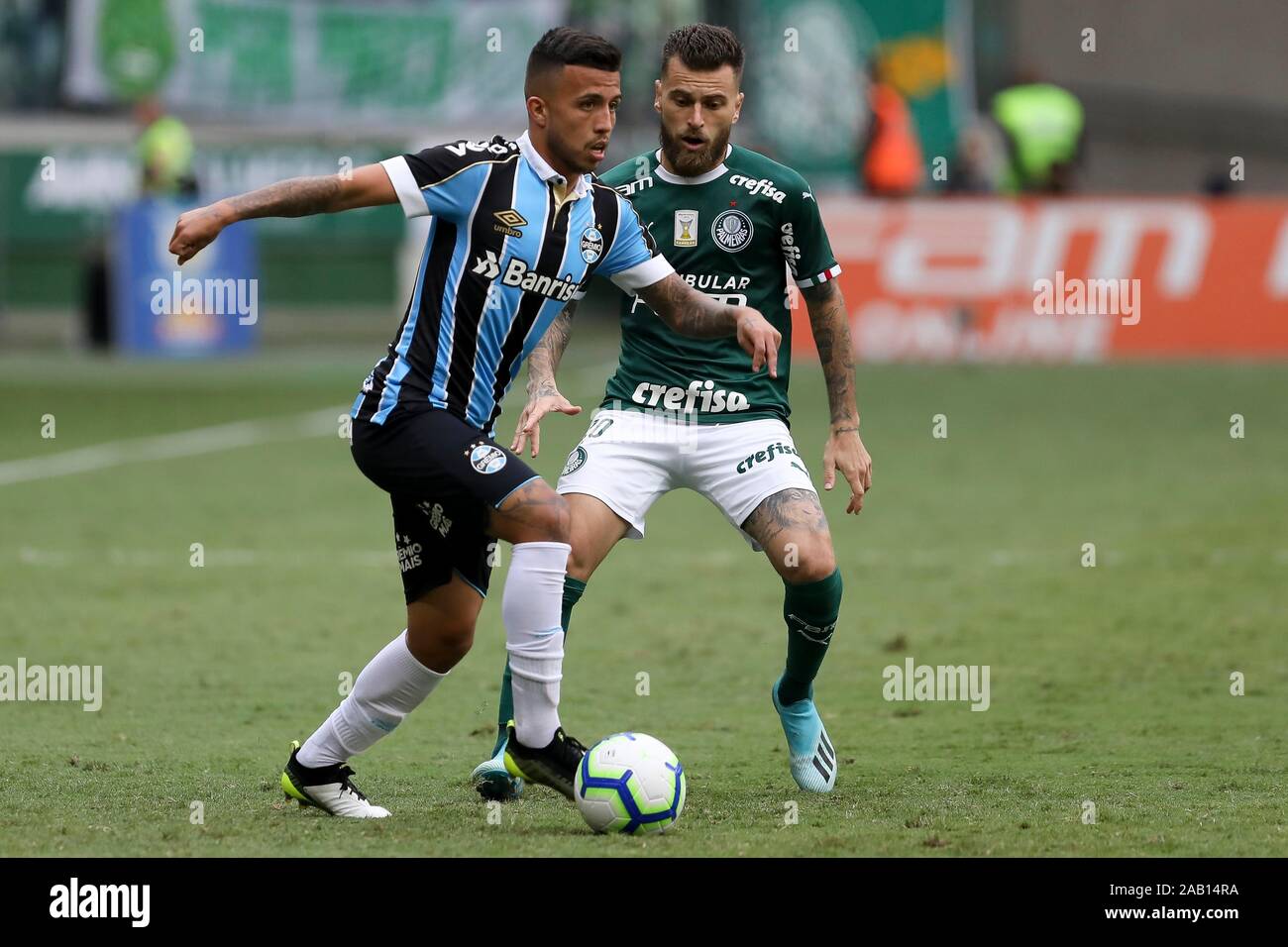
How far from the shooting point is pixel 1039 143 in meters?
21.2

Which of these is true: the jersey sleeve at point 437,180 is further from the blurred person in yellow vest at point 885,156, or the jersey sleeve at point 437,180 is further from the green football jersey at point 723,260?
the blurred person in yellow vest at point 885,156

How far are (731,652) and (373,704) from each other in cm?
290

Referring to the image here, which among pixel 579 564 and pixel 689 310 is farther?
pixel 579 564

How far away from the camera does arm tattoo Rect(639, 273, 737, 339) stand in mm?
5762

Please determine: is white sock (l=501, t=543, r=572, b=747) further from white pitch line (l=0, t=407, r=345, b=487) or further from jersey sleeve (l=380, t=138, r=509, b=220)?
white pitch line (l=0, t=407, r=345, b=487)

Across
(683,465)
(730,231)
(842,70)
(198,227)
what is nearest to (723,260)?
(730,231)

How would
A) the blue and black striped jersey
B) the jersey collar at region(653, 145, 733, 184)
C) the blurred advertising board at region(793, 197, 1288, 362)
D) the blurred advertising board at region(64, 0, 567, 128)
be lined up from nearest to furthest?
the blue and black striped jersey → the jersey collar at region(653, 145, 733, 184) → the blurred advertising board at region(793, 197, 1288, 362) → the blurred advertising board at region(64, 0, 567, 128)

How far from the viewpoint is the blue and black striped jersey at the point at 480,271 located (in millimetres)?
5344

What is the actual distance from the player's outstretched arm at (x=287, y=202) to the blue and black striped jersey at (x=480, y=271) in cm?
13

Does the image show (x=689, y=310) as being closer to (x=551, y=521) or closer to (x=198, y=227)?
(x=551, y=521)

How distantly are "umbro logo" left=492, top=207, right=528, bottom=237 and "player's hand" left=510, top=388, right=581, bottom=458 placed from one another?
0.51 metres

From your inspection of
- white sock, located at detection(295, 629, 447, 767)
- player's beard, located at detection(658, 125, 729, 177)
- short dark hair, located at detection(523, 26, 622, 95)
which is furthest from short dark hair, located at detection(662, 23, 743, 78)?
white sock, located at detection(295, 629, 447, 767)

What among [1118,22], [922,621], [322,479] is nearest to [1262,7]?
[1118,22]
